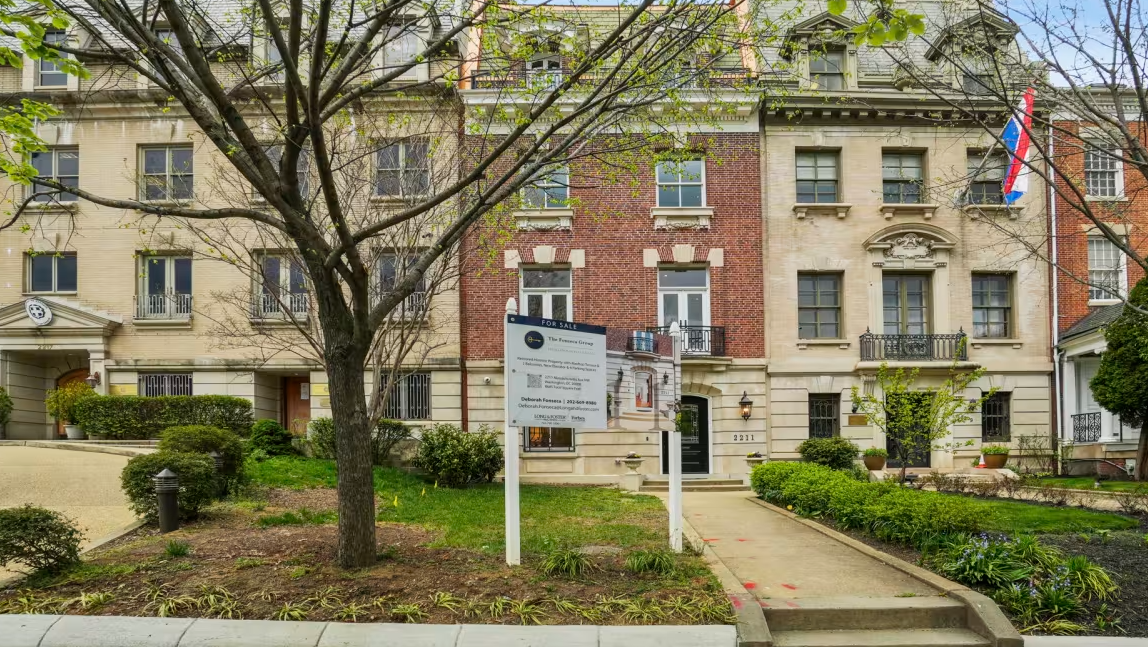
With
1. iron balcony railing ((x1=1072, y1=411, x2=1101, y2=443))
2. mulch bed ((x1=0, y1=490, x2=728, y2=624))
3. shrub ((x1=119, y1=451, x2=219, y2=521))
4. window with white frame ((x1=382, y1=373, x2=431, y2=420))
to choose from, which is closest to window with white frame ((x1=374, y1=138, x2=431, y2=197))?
window with white frame ((x1=382, y1=373, x2=431, y2=420))

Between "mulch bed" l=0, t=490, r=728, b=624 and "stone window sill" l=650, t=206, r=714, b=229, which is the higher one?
"stone window sill" l=650, t=206, r=714, b=229

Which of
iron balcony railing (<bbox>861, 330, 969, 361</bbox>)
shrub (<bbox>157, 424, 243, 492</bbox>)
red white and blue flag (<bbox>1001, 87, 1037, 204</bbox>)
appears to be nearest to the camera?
red white and blue flag (<bbox>1001, 87, 1037, 204</bbox>)

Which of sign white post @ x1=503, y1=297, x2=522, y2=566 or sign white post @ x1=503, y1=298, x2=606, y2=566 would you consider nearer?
sign white post @ x1=503, y1=297, x2=522, y2=566

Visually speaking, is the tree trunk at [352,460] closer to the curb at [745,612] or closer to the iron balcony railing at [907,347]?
the curb at [745,612]

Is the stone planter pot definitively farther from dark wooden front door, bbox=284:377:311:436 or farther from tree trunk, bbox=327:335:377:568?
dark wooden front door, bbox=284:377:311:436

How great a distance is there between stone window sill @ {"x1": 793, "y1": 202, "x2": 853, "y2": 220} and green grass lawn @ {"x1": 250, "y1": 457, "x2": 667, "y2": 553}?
919 centimetres

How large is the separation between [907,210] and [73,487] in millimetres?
20314

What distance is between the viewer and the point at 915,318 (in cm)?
2262

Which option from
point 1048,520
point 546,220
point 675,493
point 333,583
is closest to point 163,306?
point 546,220

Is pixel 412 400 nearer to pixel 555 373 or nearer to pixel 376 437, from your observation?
pixel 376 437

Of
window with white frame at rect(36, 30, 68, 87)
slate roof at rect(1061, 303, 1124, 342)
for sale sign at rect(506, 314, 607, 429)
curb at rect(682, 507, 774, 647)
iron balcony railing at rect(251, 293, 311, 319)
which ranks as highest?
window with white frame at rect(36, 30, 68, 87)

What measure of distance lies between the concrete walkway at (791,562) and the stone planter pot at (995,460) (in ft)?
32.9

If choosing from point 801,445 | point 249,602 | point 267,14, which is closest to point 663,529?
point 249,602

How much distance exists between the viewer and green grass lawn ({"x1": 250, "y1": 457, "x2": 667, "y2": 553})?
10.6 m
